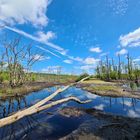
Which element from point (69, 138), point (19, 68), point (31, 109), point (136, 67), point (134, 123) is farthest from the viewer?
point (136, 67)

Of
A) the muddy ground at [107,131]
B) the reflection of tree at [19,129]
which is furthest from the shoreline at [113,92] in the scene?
the reflection of tree at [19,129]

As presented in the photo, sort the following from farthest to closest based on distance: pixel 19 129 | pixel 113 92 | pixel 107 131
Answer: pixel 113 92
pixel 19 129
pixel 107 131

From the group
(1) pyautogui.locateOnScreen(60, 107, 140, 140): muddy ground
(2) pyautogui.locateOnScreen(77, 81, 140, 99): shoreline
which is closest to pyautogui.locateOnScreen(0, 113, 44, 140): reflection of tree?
(1) pyautogui.locateOnScreen(60, 107, 140, 140): muddy ground

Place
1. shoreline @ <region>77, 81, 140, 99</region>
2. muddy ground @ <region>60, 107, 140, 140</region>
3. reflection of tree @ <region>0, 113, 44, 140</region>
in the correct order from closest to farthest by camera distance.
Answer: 1. muddy ground @ <region>60, 107, 140, 140</region>
2. reflection of tree @ <region>0, 113, 44, 140</region>
3. shoreline @ <region>77, 81, 140, 99</region>

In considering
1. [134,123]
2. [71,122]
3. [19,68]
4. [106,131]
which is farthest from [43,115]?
[19,68]

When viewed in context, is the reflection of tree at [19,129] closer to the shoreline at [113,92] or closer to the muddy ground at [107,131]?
the muddy ground at [107,131]

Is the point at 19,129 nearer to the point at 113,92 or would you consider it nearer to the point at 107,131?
the point at 107,131

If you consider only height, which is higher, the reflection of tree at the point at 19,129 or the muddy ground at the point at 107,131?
the muddy ground at the point at 107,131

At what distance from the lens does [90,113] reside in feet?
48.4

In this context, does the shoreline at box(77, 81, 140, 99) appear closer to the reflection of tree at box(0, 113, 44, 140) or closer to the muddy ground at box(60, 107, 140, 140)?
the muddy ground at box(60, 107, 140, 140)

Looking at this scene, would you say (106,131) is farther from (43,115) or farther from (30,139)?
(43,115)

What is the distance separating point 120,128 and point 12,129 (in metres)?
6.80

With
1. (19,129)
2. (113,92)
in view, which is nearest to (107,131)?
(19,129)

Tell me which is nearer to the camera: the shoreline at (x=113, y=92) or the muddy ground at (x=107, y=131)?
the muddy ground at (x=107, y=131)
